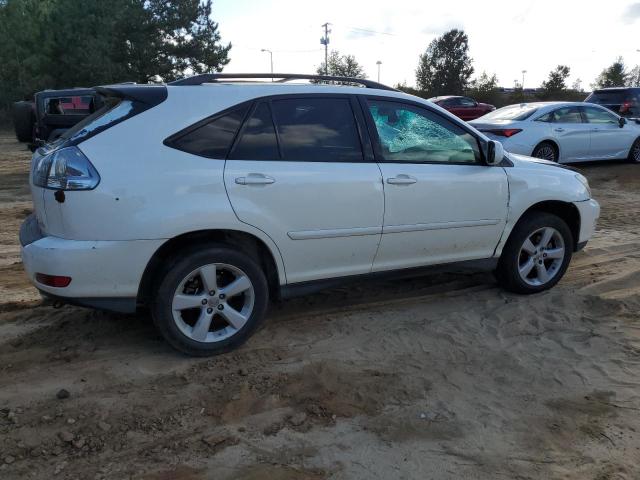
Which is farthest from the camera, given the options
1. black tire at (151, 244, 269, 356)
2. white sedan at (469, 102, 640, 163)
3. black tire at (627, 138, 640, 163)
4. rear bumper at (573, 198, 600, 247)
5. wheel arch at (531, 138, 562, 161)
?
black tire at (627, 138, 640, 163)

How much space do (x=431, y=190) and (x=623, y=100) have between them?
14519 mm

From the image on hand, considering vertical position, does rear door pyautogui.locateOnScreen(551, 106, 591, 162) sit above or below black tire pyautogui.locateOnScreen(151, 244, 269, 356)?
above

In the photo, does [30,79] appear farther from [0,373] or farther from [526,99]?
[0,373]

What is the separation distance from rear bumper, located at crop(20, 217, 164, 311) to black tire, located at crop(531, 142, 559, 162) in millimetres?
9491

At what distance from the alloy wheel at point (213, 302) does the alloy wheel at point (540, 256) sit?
2.49 meters

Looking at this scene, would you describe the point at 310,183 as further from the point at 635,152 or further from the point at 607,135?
the point at 635,152

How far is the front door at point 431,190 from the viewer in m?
4.30

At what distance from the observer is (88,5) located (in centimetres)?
2952

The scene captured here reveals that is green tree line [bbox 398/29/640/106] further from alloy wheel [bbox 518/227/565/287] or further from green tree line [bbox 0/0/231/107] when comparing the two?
alloy wheel [bbox 518/227/565/287]

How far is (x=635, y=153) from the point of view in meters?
13.4

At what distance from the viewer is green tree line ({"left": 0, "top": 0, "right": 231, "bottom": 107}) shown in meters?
29.1

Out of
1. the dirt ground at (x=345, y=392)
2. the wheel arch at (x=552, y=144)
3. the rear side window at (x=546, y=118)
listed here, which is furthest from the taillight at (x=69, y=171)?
the rear side window at (x=546, y=118)

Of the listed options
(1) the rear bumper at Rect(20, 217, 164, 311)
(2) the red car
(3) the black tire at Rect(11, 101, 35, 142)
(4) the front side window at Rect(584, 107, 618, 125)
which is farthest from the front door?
(2) the red car

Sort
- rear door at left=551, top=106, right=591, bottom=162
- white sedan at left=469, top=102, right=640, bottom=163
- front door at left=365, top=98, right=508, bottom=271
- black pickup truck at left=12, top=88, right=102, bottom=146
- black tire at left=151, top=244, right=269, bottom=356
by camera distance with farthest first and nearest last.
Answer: rear door at left=551, top=106, right=591, bottom=162 → white sedan at left=469, top=102, right=640, bottom=163 → black pickup truck at left=12, top=88, right=102, bottom=146 → front door at left=365, top=98, right=508, bottom=271 → black tire at left=151, top=244, right=269, bottom=356
